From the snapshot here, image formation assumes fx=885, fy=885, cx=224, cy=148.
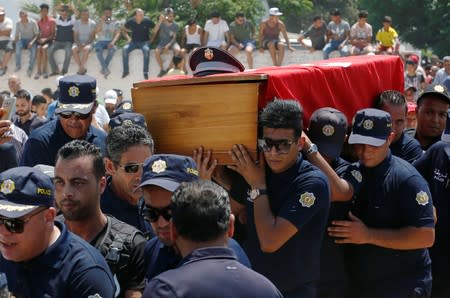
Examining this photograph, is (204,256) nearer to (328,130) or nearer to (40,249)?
(40,249)

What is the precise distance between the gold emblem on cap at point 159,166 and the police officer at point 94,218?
14.7 inches

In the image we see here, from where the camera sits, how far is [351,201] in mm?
5152

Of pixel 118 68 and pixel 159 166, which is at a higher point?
pixel 159 166

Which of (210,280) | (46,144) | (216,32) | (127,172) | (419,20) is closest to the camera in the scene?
(210,280)

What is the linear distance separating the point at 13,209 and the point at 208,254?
859 millimetres

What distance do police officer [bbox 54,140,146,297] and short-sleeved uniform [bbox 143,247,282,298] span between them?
90 cm

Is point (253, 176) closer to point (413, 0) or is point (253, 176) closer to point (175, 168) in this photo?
point (175, 168)

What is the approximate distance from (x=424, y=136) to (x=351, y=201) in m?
1.40

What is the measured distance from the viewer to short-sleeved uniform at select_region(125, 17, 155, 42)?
65.1 feet

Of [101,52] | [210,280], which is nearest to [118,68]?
[101,52]

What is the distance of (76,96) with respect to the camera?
5844 millimetres

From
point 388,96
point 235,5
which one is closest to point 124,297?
point 388,96

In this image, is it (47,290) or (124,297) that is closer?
(47,290)

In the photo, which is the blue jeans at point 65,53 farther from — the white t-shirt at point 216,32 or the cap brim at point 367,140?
the cap brim at point 367,140
